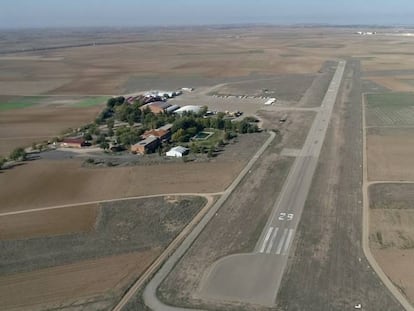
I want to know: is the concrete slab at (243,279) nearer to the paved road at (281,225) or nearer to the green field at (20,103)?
the paved road at (281,225)

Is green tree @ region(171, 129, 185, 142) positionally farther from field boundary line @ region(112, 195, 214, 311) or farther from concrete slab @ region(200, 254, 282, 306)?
concrete slab @ region(200, 254, 282, 306)

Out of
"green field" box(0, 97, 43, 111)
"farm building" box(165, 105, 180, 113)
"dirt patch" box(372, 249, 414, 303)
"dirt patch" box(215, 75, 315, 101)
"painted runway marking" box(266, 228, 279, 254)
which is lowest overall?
"dirt patch" box(372, 249, 414, 303)

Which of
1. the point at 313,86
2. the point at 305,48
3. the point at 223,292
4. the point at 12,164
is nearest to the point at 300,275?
the point at 223,292

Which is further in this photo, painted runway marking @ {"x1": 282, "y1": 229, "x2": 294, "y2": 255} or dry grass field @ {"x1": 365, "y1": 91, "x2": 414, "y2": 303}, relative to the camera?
painted runway marking @ {"x1": 282, "y1": 229, "x2": 294, "y2": 255}

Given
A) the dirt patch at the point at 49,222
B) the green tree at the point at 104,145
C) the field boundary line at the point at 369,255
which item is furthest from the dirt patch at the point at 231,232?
the green tree at the point at 104,145

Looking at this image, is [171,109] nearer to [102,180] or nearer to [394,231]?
[102,180]

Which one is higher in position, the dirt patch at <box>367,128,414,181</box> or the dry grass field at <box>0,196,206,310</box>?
the dirt patch at <box>367,128,414,181</box>

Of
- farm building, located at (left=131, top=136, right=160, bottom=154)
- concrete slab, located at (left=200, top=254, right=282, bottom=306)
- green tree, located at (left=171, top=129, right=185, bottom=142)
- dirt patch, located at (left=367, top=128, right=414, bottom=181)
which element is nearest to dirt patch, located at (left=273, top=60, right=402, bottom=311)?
concrete slab, located at (left=200, top=254, right=282, bottom=306)
